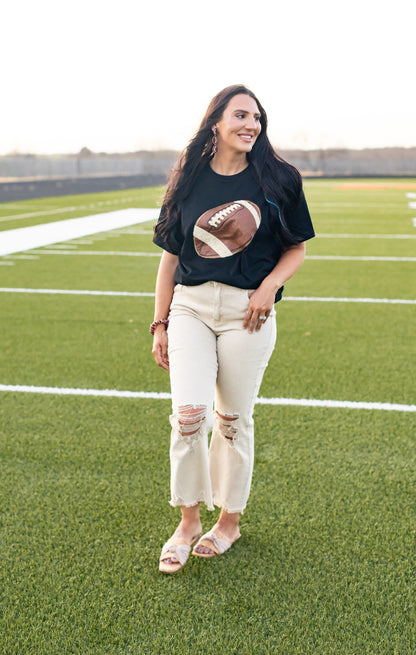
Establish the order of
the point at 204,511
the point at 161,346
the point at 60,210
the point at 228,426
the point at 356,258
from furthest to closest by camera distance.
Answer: the point at 60,210, the point at 356,258, the point at 204,511, the point at 161,346, the point at 228,426

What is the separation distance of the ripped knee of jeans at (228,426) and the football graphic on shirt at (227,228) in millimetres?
701

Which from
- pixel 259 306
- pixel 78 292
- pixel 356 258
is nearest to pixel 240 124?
pixel 259 306

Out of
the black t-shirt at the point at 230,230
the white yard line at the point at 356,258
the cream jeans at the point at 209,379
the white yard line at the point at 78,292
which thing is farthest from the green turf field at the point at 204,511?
the white yard line at the point at 356,258

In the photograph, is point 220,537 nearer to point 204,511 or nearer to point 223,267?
point 204,511

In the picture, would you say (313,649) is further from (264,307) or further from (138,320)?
(138,320)

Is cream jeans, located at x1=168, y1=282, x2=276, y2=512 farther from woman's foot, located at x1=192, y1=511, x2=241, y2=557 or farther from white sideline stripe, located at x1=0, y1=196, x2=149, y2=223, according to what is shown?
white sideline stripe, located at x1=0, y1=196, x2=149, y2=223

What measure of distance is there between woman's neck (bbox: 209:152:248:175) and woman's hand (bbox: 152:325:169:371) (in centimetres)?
74

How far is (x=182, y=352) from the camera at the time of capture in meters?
2.95

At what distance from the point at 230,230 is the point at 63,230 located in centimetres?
1353

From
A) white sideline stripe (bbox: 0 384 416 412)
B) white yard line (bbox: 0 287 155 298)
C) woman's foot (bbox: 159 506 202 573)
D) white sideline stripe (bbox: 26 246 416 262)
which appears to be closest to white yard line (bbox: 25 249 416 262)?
white sideline stripe (bbox: 26 246 416 262)

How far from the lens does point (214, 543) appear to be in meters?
3.20

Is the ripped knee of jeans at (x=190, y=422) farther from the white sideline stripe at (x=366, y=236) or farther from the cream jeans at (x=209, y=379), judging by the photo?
the white sideline stripe at (x=366, y=236)

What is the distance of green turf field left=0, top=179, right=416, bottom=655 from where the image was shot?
2684mm

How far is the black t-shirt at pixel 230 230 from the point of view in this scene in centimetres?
285
